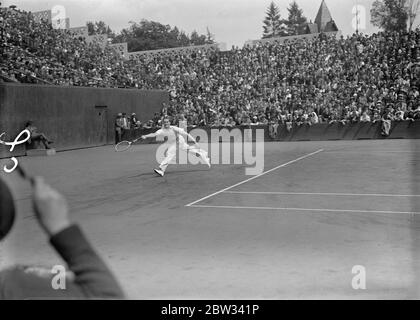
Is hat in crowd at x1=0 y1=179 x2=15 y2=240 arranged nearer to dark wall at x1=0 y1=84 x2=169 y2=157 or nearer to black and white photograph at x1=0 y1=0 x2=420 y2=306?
black and white photograph at x1=0 y1=0 x2=420 y2=306

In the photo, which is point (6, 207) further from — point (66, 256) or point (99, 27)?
point (99, 27)

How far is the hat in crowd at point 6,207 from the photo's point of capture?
1.57 m

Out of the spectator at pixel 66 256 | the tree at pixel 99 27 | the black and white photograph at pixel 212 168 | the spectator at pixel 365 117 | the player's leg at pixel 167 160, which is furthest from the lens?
the spectator at pixel 365 117

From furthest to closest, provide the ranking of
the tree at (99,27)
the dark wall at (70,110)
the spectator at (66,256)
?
1. the dark wall at (70,110)
2. the tree at (99,27)
3. the spectator at (66,256)

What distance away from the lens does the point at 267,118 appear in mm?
29422

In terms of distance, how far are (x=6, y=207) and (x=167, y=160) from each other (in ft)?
42.9

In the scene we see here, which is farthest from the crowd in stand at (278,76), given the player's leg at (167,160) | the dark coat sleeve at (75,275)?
the dark coat sleeve at (75,275)

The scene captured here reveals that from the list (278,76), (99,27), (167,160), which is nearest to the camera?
(167,160)

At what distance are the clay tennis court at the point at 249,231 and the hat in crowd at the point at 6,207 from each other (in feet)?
10.5

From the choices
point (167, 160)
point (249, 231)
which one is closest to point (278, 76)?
point (167, 160)

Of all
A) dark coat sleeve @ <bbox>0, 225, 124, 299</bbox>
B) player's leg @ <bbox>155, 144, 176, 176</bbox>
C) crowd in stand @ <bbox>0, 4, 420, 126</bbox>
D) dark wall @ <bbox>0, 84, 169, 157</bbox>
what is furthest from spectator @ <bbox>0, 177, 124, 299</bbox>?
crowd in stand @ <bbox>0, 4, 420, 126</bbox>

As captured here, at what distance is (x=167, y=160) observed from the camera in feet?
48.0

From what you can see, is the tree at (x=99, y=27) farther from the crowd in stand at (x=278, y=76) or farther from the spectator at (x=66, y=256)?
the spectator at (x=66, y=256)
